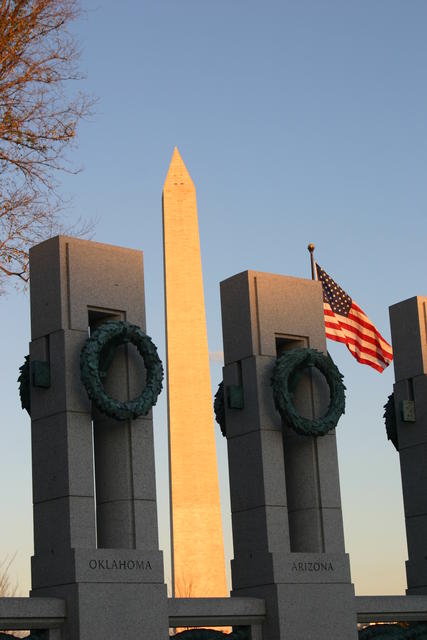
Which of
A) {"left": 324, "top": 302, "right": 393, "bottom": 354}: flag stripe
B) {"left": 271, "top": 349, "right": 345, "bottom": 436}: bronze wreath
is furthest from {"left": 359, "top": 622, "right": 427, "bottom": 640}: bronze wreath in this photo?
{"left": 324, "top": 302, "right": 393, "bottom": 354}: flag stripe

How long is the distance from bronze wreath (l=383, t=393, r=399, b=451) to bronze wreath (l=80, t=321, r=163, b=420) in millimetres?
7118

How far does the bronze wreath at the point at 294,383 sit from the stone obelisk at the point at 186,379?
877 inches

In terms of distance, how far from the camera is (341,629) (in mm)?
23797

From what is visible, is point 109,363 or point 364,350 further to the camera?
point 364,350

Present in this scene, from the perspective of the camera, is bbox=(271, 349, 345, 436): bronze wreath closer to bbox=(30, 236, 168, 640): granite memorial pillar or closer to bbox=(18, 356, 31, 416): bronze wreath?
bbox=(30, 236, 168, 640): granite memorial pillar

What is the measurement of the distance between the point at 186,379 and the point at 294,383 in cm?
2275

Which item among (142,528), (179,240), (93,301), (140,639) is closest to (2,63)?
(93,301)

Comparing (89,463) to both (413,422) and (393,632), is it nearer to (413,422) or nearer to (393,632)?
(393,632)

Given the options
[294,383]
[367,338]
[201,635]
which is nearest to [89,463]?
[201,635]

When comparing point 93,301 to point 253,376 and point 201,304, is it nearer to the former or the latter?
point 253,376

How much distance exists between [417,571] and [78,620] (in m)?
9.40

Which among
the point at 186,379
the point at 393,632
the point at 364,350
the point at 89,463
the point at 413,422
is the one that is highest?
the point at 186,379

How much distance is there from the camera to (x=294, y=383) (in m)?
24.6

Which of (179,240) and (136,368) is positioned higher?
(179,240)
